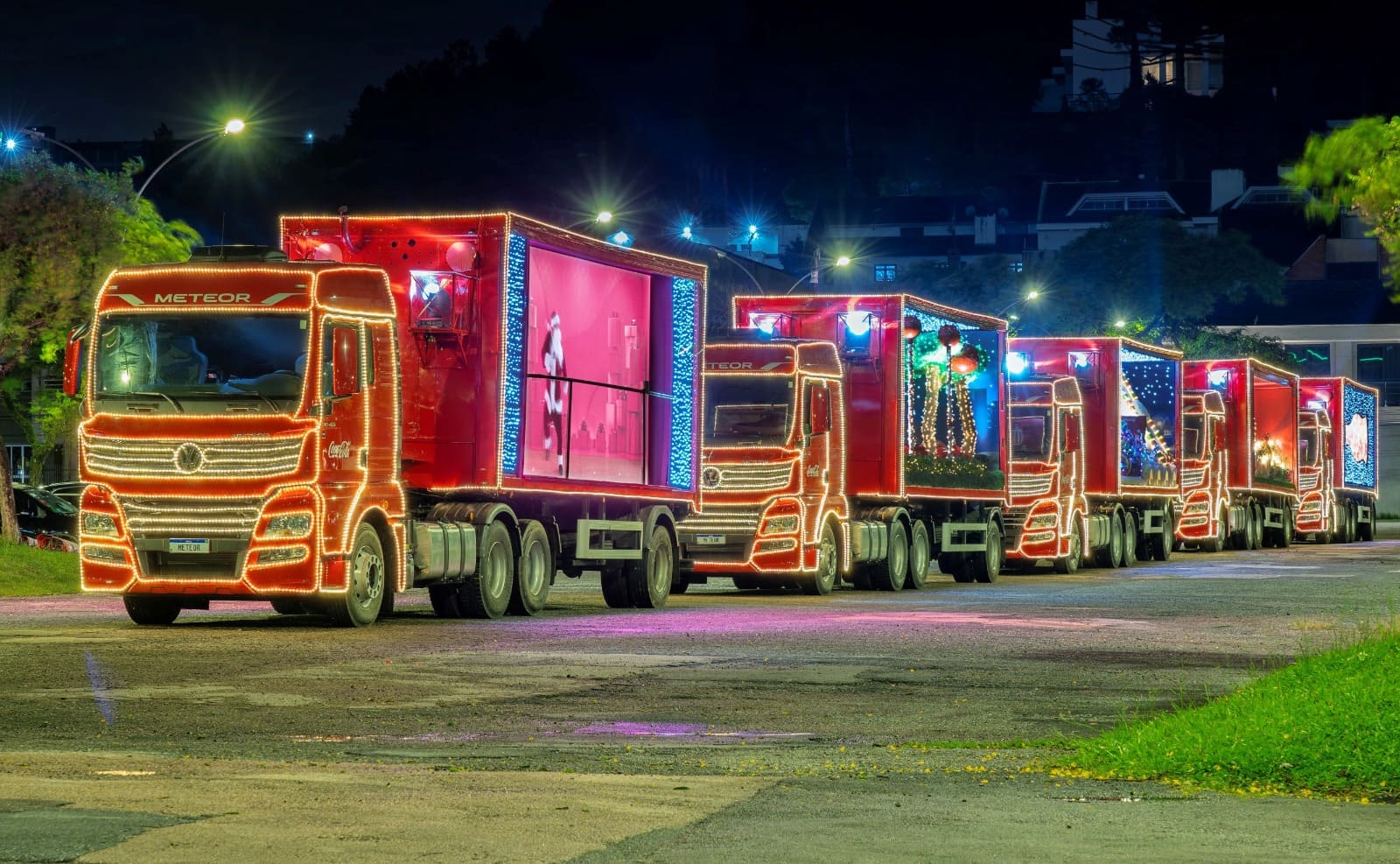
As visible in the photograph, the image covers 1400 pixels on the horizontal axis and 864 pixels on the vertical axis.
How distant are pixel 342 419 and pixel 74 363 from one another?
2367 mm

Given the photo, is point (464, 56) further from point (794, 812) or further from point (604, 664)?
point (794, 812)

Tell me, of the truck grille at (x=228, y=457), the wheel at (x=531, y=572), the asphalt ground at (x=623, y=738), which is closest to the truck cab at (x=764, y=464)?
the asphalt ground at (x=623, y=738)

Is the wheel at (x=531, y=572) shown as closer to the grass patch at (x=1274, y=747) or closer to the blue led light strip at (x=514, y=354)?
the blue led light strip at (x=514, y=354)

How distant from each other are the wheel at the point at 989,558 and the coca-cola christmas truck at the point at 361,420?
11.1 m

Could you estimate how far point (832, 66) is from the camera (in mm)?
180625

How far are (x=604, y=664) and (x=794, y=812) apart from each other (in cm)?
798

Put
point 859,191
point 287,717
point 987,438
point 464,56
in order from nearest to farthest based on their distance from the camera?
point 287,717 < point 987,438 < point 464,56 < point 859,191

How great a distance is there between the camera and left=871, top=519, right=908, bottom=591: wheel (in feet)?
104

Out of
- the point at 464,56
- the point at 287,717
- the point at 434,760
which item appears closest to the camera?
the point at 434,760

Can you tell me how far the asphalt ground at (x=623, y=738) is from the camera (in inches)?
339

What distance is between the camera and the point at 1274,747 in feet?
35.1

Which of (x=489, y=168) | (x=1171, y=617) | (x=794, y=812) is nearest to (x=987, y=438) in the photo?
(x=1171, y=617)

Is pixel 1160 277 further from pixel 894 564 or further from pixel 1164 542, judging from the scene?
pixel 894 564

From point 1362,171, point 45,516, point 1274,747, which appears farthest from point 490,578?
point 45,516
